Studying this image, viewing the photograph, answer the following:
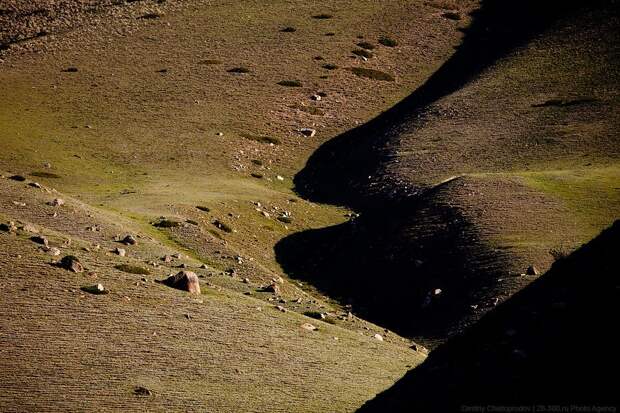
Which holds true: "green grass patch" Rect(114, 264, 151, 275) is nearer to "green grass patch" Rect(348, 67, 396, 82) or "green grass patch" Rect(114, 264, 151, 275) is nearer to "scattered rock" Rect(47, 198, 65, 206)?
"scattered rock" Rect(47, 198, 65, 206)

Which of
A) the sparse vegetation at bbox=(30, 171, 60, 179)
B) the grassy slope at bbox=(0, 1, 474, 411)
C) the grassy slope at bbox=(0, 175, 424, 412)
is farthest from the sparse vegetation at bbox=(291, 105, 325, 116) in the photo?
the grassy slope at bbox=(0, 175, 424, 412)

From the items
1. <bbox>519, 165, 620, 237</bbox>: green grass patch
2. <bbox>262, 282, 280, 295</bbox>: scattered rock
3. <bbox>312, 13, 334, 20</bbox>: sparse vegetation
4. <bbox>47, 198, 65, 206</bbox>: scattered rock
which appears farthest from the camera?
<bbox>312, 13, 334, 20</bbox>: sparse vegetation

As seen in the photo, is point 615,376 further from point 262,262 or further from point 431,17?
point 431,17

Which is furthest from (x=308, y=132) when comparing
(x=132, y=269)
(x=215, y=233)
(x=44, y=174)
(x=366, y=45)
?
(x=132, y=269)

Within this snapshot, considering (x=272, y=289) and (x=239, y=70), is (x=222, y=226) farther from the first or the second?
(x=239, y=70)

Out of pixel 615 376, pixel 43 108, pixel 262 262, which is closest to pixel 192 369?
pixel 615 376

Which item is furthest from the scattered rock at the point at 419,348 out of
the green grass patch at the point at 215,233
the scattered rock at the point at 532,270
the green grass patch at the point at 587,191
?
the green grass patch at the point at 215,233
